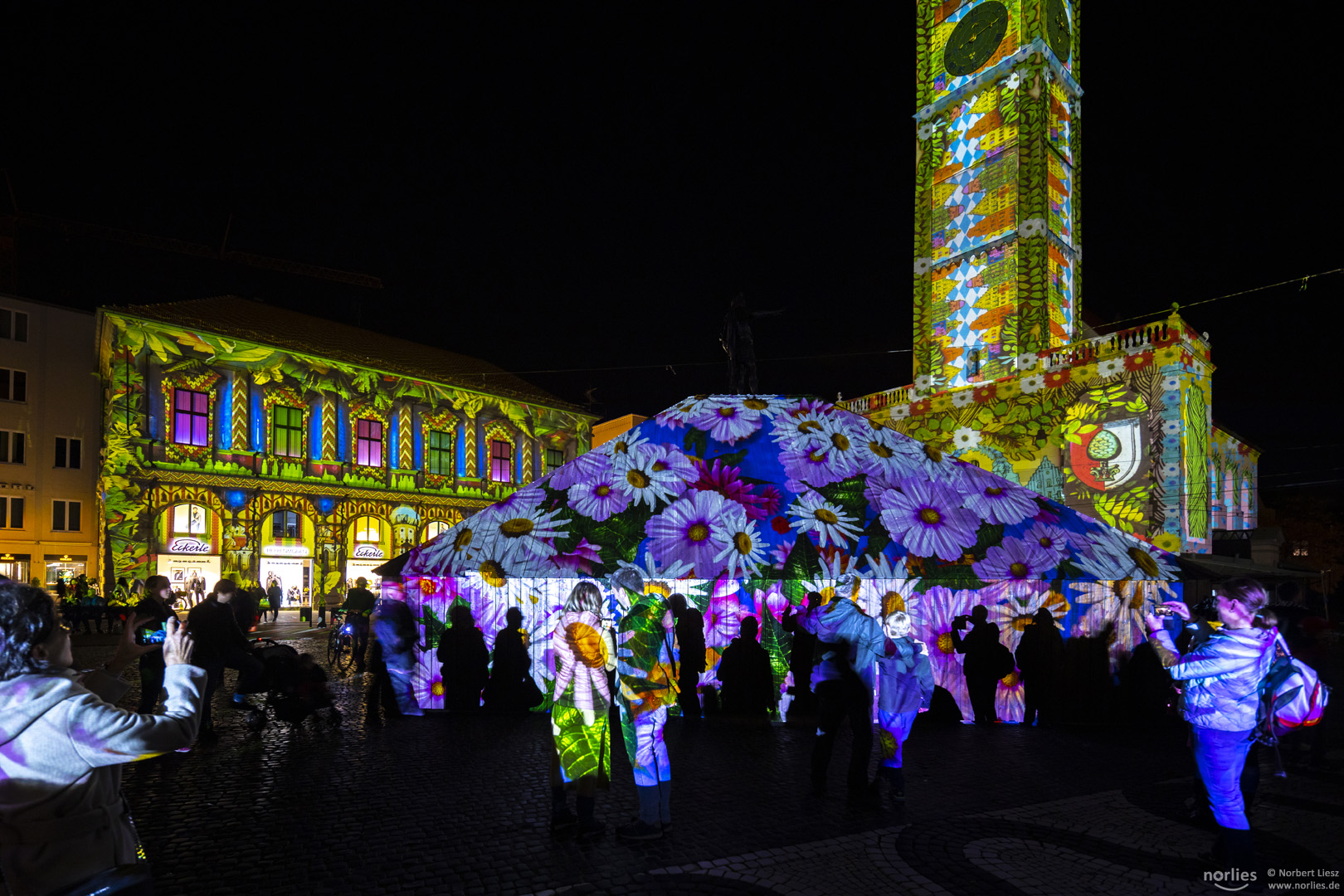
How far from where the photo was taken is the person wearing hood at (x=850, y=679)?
6609mm

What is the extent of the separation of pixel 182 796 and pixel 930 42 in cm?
2583

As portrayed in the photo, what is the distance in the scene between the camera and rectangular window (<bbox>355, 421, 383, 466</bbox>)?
3366cm

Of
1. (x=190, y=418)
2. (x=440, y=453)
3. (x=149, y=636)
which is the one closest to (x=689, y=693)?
(x=149, y=636)

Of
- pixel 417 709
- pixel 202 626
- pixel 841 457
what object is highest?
pixel 841 457

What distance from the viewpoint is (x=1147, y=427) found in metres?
18.5

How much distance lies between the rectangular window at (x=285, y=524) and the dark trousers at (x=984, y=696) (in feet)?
92.4

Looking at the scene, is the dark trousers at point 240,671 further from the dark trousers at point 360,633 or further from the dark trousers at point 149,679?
the dark trousers at point 360,633

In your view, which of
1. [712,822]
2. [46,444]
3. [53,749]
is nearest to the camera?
[53,749]

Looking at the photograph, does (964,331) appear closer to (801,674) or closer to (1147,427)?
(1147,427)

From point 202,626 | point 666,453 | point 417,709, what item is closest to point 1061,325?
point 666,453

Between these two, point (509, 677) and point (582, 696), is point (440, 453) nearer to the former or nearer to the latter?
point (509, 677)

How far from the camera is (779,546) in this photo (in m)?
10.5

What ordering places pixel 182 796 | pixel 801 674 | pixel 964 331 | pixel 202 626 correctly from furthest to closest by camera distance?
1. pixel 964 331
2. pixel 801 674
3. pixel 202 626
4. pixel 182 796

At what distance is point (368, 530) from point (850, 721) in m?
31.0
